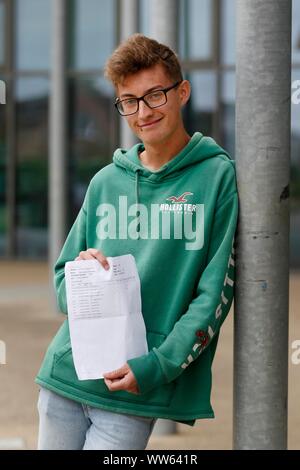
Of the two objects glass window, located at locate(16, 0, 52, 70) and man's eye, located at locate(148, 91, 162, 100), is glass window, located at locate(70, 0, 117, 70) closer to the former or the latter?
Answer: glass window, located at locate(16, 0, 52, 70)

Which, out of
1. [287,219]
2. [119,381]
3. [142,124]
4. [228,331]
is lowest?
[228,331]

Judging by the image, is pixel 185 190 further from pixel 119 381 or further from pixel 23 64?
pixel 23 64

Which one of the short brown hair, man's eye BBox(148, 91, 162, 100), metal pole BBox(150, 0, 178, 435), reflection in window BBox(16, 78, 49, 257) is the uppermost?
metal pole BBox(150, 0, 178, 435)

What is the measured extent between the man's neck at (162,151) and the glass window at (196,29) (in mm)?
13112

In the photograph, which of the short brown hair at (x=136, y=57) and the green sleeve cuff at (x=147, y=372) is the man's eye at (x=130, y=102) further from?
the green sleeve cuff at (x=147, y=372)

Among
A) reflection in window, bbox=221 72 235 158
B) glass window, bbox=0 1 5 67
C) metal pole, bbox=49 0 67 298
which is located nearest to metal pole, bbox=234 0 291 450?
metal pole, bbox=49 0 67 298

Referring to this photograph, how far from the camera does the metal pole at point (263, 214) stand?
7.86 feet

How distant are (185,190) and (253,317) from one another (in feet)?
1.20

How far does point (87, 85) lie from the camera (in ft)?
52.9

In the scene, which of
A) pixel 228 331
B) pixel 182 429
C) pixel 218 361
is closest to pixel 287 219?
pixel 182 429

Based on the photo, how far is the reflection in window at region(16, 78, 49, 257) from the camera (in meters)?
16.3

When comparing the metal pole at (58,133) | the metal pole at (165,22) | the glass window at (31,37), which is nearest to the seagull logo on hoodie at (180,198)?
the metal pole at (165,22)

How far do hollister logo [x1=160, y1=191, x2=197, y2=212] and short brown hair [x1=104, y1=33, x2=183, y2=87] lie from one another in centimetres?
32
